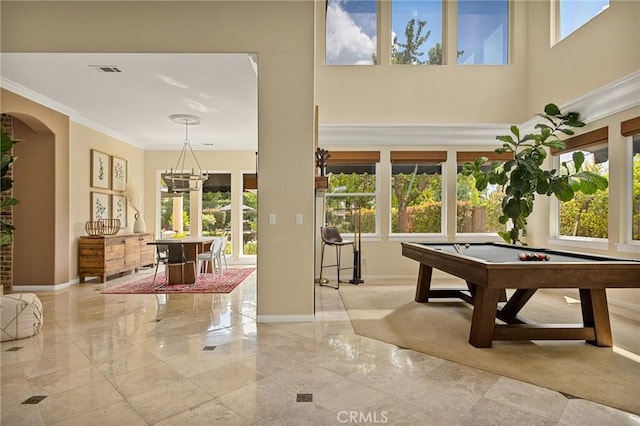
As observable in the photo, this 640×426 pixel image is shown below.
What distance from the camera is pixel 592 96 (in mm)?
4953

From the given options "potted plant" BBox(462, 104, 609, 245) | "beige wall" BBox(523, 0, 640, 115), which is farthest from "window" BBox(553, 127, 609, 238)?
"beige wall" BBox(523, 0, 640, 115)

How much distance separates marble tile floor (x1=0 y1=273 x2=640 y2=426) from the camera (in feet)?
7.30

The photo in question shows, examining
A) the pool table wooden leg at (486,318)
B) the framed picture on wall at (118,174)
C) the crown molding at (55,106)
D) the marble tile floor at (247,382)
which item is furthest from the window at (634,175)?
the framed picture on wall at (118,174)

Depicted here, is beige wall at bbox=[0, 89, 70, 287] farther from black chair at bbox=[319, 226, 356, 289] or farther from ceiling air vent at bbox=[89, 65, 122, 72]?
black chair at bbox=[319, 226, 356, 289]

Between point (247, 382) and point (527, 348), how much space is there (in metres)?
2.45

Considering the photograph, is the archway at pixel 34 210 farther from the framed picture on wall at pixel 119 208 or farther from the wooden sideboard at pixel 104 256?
the framed picture on wall at pixel 119 208

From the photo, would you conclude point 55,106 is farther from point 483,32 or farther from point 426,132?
point 483,32

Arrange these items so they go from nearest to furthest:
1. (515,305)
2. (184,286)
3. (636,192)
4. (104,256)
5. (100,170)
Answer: (515,305), (636,192), (184,286), (104,256), (100,170)

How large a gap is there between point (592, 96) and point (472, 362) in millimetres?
4050

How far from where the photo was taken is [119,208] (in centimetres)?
797

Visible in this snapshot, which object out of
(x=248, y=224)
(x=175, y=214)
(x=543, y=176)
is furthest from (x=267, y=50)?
(x=175, y=214)

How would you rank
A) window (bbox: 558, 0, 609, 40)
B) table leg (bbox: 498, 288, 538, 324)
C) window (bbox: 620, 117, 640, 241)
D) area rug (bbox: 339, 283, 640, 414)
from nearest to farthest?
area rug (bbox: 339, 283, 640, 414) < table leg (bbox: 498, 288, 538, 324) < window (bbox: 620, 117, 640, 241) < window (bbox: 558, 0, 609, 40)

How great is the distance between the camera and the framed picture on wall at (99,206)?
6922 millimetres

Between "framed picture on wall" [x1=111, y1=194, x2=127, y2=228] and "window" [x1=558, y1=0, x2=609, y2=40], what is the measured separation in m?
8.47
